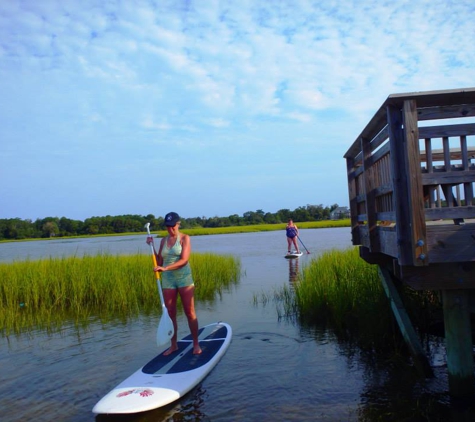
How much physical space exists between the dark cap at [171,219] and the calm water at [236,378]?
225 cm

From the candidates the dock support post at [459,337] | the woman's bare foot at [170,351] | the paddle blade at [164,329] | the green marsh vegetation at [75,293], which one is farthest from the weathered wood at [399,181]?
the green marsh vegetation at [75,293]

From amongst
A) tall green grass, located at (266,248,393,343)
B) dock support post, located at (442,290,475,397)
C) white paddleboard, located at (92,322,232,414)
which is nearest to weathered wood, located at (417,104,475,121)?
dock support post, located at (442,290,475,397)

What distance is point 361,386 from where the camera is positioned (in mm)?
5891

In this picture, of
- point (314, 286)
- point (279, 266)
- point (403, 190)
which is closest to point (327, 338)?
point (314, 286)

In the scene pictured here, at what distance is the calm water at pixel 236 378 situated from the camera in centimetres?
537

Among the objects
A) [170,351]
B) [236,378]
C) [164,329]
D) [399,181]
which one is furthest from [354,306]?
[399,181]

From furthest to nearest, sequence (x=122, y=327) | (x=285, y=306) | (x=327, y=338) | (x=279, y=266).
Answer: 1. (x=279, y=266)
2. (x=285, y=306)
3. (x=122, y=327)
4. (x=327, y=338)

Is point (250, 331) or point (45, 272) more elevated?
point (45, 272)

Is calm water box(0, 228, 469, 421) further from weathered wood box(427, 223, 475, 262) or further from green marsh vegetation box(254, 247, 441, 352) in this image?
weathered wood box(427, 223, 475, 262)

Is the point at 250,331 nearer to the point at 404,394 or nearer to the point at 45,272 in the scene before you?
the point at 404,394

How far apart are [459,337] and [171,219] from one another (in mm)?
4017

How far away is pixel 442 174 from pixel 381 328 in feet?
12.5

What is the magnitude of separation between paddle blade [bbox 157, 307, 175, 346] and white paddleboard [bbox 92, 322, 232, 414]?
253 mm

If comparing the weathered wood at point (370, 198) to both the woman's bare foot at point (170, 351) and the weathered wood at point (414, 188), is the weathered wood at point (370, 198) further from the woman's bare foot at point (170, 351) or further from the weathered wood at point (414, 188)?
the woman's bare foot at point (170, 351)
